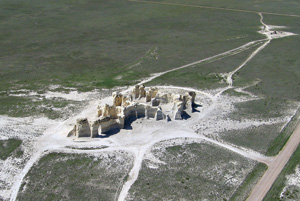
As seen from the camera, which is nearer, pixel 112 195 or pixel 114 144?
pixel 112 195

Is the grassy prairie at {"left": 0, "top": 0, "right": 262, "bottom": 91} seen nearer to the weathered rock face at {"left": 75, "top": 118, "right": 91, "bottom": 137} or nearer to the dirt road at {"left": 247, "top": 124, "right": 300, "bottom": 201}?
the weathered rock face at {"left": 75, "top": 118, "right": 91, "bottom": 137}

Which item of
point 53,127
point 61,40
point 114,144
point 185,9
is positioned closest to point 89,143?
point 114,144

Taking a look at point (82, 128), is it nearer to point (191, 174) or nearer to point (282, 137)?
point (191, 174)

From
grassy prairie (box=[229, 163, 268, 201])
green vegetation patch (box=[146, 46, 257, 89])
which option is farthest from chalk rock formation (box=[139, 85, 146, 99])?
grassy prairie (box=[229, 163, 268, 201])

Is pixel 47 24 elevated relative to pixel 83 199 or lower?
elevated

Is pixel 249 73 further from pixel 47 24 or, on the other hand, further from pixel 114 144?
pixel 47 24

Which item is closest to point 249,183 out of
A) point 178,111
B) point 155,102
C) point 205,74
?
point 178,111
